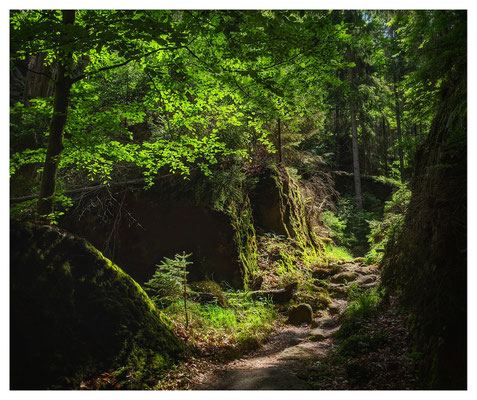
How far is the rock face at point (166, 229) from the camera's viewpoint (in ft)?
26.7

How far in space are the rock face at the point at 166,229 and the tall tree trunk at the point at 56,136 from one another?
3.72m

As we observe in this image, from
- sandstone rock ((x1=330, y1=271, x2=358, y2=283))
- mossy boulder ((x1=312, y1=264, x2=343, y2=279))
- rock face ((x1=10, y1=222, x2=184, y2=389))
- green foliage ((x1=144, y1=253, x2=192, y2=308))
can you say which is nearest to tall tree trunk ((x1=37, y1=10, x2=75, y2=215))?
rock face ((x1=10, y1=222, x2=184, y2=389))

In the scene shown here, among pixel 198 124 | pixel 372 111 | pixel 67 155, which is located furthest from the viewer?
pixel 372 111

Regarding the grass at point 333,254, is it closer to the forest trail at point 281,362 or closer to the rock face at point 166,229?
the forest trail at point 281,362

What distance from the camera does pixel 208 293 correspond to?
6719 mm

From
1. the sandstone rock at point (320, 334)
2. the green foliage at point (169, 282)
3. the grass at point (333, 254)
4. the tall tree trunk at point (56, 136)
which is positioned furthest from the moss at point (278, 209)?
the tall tree trunk at point (56, 136)

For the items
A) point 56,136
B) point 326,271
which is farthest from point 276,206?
point 56,136

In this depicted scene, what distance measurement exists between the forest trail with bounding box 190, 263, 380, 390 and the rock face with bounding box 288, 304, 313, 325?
180 millimetres

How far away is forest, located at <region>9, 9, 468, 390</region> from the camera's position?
10.6ft
